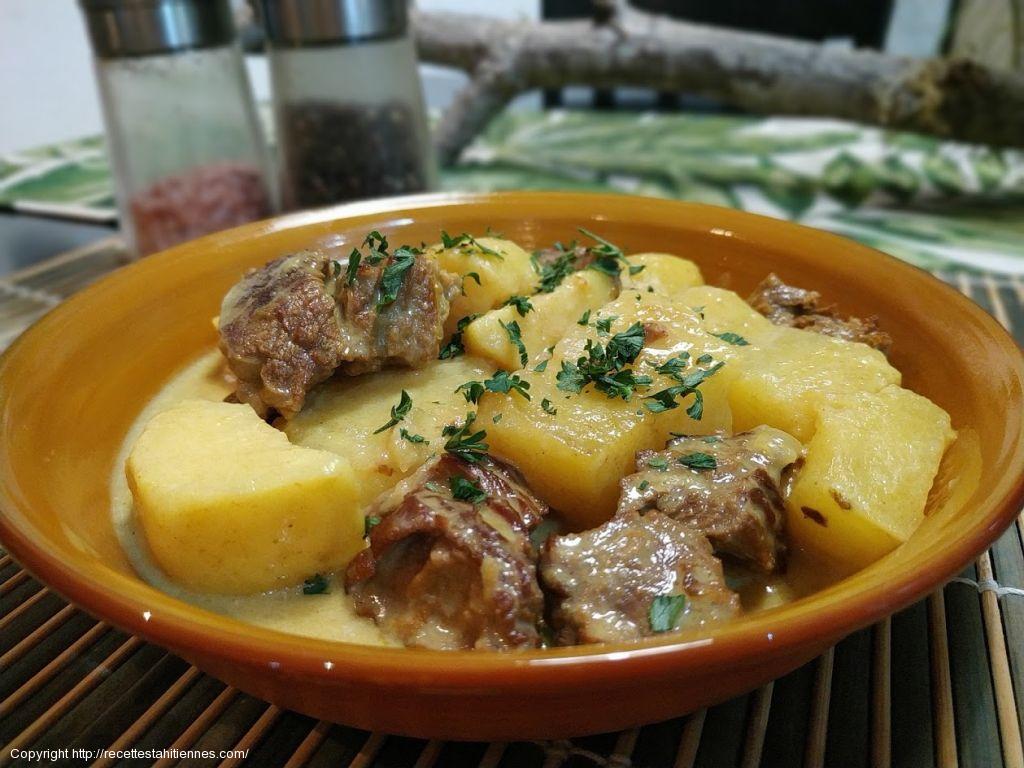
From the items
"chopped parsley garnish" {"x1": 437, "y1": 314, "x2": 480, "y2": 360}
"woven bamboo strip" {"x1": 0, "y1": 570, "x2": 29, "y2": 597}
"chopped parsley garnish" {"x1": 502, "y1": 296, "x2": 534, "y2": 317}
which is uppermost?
"chopped parsley garnish" {"x1": 502, "y1": 296, "x2": 534, "y2": 317}

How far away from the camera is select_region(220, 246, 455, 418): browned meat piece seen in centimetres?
164

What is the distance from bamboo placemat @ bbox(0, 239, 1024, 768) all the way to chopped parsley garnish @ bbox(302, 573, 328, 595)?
0.61ft

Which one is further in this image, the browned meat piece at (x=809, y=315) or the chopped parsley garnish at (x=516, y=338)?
the browned meat piece at (x=809, y=315)

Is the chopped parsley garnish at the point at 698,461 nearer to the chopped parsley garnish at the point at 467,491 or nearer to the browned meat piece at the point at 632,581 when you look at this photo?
the browned meat piece at the point at 632,581

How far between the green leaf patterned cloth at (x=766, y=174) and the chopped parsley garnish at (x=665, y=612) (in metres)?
2.51

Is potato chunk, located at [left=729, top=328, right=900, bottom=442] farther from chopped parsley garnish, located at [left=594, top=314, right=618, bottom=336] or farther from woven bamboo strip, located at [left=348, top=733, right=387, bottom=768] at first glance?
woven bamboo strip, located at [left=348, top=733, right=387, bottom=768]

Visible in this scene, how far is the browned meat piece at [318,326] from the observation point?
1.64 metres

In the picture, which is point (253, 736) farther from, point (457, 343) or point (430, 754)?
point (457, 343)

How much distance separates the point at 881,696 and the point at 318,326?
45.4 inches

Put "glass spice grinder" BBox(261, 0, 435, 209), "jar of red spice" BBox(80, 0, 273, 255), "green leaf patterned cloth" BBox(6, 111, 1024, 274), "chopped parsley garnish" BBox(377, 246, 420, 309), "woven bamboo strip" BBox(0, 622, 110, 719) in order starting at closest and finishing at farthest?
"woven bamboo strip" BBox(0, 622, 110, 719) < "chopped parsley garnish" BBox(377, 246, 420, 309) < "jar of red spice" BBox(80, 0, 273, 255) < "glass spice grinder" BBox(261, 0, 435, 209) < "green leaf patterned cloth" BBox(6, 111, 1024, 274)

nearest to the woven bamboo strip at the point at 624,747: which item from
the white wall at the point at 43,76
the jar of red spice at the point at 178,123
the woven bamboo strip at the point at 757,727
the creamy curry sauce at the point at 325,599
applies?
the woven bamboo strip at the point at 757,727

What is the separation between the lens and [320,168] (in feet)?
11.3

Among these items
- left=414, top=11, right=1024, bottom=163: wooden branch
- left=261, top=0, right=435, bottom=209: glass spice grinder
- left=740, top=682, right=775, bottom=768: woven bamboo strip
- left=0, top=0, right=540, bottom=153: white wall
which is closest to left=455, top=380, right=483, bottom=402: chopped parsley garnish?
left=740, top=682, right=775, bottom=768: woven bamboo strip

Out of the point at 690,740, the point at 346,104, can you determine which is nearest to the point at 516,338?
the point at 690,740
